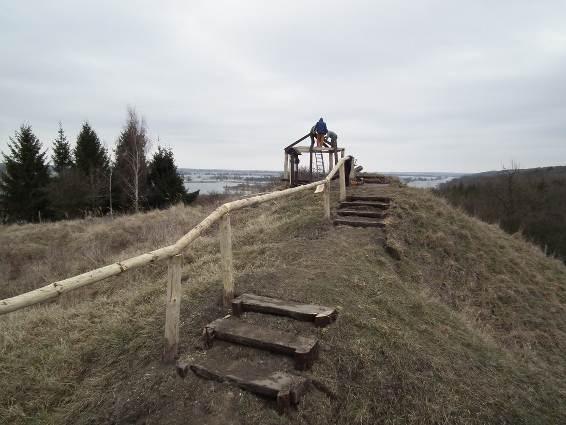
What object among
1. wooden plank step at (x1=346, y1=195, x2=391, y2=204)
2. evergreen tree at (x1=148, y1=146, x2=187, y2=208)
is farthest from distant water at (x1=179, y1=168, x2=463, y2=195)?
wooden plank step at (x1=346, y1=195, x2=391, y2=204)

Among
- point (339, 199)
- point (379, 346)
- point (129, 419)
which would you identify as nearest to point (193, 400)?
point (129, 419)

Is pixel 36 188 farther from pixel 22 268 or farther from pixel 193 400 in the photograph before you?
pixel 193 400

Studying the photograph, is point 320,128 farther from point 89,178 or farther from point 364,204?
point 89,178

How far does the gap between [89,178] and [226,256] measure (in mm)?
24781

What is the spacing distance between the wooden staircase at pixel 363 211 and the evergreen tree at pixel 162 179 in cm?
1996

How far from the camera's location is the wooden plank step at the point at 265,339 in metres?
2.92

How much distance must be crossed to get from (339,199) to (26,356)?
6.57 m

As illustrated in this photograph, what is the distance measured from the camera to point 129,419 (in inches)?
102

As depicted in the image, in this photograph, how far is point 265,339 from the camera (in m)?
3.15

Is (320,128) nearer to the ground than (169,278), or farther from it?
farther from it

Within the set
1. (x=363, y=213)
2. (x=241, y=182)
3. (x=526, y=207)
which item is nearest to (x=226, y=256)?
(x=363, y=213)

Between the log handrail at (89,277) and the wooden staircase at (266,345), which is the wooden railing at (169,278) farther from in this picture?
the wooden staircase at (266,345)

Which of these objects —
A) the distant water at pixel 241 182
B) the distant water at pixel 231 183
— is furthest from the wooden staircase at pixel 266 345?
the distant water at pixel 231 183

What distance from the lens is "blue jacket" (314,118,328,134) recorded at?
11133mm
